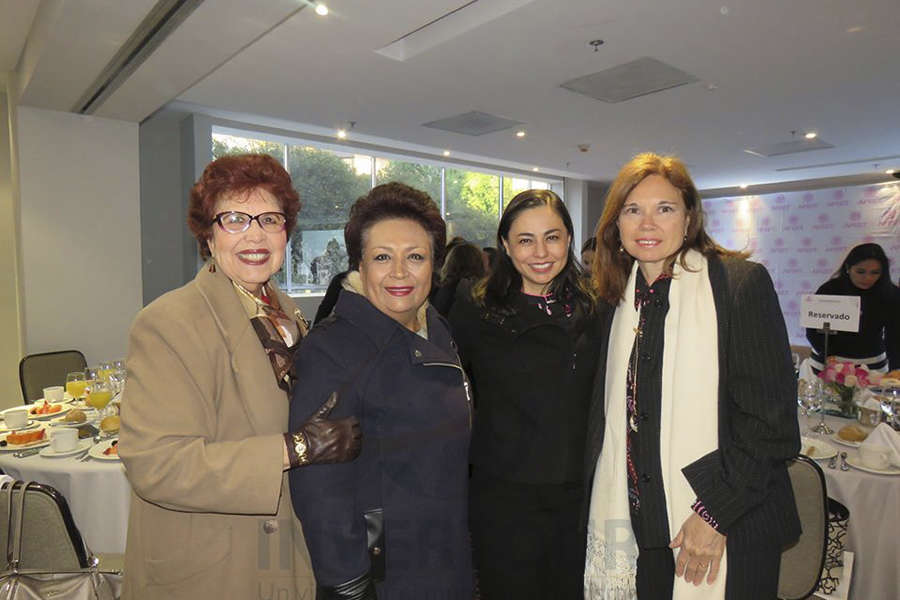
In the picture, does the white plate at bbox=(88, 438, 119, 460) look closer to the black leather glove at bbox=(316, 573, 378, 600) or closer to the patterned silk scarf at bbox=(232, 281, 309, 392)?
the patterned silk scarf at bbox=(232, 281, 309, 392)

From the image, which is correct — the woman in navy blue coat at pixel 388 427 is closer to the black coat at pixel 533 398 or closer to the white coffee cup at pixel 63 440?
the black coat at pixel 533 398

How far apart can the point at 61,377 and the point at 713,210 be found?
1167 centimetres

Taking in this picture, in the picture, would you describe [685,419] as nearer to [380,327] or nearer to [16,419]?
[380,327]

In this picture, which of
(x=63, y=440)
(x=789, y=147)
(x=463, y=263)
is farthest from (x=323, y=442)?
(x=789, y=147)

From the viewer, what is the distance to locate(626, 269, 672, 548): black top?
4.88ft

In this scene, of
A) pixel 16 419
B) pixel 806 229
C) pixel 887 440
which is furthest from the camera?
pixel 806 229

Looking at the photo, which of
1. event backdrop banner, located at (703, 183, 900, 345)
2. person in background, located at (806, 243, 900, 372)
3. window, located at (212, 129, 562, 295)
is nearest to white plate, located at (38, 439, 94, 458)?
window, located at (212, 129, 562, 295)

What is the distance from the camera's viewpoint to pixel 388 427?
1.38 m

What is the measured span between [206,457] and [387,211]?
2.58 feet

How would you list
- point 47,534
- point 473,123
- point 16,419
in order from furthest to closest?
point 473,123 < point 16,419 < point 47,534

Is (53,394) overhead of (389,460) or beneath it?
beneath

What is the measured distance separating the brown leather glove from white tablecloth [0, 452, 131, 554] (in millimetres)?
1623

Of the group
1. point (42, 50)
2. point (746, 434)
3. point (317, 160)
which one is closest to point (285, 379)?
point (746, 434)

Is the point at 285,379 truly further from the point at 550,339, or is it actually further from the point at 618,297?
the point at 618,297
